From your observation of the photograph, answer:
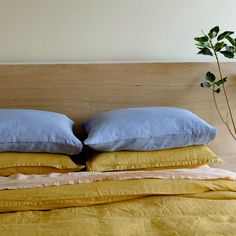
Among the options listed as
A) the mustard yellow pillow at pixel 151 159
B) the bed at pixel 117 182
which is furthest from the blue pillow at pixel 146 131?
the bed at pixel 117 182

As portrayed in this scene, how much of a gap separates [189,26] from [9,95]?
3.20 feet

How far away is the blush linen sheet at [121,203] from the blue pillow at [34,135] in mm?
A: 131

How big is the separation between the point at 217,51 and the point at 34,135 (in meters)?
0.99

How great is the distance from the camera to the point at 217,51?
1869 mm

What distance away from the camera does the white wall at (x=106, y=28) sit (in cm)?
184

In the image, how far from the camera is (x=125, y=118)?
161 centimetres

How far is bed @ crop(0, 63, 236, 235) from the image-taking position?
1.13 meters

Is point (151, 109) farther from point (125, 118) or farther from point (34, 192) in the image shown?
point (34, 192)

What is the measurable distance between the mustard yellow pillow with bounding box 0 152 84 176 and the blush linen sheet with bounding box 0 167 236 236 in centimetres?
6

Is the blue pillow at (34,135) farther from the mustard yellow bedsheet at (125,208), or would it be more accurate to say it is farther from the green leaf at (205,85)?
the green leaf at (205,85)

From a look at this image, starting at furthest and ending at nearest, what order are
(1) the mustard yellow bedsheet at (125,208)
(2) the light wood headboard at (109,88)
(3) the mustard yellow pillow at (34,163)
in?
(2) the light wood headboard at (109,88) → (3) the mustard yellow pillow at (34,163) → (1) the mustard yellow bedsheet at (125,208)

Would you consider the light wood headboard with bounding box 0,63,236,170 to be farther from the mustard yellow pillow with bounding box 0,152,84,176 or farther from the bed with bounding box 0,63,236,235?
the mustard yellow pillow with bounding box 0,152,84,176

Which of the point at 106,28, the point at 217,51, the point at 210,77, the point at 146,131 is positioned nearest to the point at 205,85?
the point at 210,77

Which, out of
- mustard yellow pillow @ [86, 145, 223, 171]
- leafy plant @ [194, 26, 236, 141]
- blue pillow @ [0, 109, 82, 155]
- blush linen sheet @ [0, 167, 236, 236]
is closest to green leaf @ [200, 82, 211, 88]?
leafy plant @ [194, 26, 236, 141]
